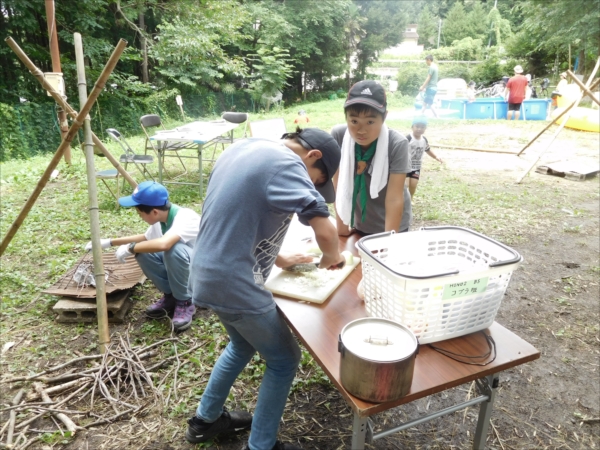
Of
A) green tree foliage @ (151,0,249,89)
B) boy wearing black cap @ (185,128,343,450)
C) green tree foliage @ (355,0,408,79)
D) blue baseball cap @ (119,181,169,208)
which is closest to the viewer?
boy wearing black cap @ (185,128,343,450)

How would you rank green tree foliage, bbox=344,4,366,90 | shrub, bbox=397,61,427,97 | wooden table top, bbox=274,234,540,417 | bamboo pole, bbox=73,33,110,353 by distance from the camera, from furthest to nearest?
green tree foliage, bbox=344,4,366,90 → shrub, bbox=397,61,427,97 → bamboo pole, bbox=73,33,110,353 → wooden table top, bbox=274,234,540,417

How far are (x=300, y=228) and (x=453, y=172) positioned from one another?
6.37 metres

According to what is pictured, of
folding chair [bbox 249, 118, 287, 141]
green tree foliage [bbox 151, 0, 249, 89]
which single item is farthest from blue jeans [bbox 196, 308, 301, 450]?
green tree foliage [bbox 151, 0, 249, 89]

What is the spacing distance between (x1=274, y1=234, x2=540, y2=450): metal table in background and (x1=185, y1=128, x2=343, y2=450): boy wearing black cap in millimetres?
166

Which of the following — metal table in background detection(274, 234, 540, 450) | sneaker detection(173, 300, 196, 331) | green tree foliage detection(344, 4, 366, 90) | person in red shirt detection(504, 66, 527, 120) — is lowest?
sneaker detection(173, 300, 196, 331)

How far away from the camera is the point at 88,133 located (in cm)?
272

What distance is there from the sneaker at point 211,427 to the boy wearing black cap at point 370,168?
3.95 feet

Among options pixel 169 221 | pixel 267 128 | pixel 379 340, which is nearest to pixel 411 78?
pixel 267 128

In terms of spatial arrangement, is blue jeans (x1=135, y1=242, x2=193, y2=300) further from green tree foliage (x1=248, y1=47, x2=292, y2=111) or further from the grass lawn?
green tree foliage (x1=248, y1=47, x2=292, y2=111)

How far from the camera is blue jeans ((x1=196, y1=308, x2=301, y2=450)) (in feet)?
5.47

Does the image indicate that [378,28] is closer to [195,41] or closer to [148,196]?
[195,41]

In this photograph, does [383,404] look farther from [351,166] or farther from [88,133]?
[88,133]

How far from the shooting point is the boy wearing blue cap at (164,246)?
2883 millimetres

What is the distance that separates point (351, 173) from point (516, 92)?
1335cm
